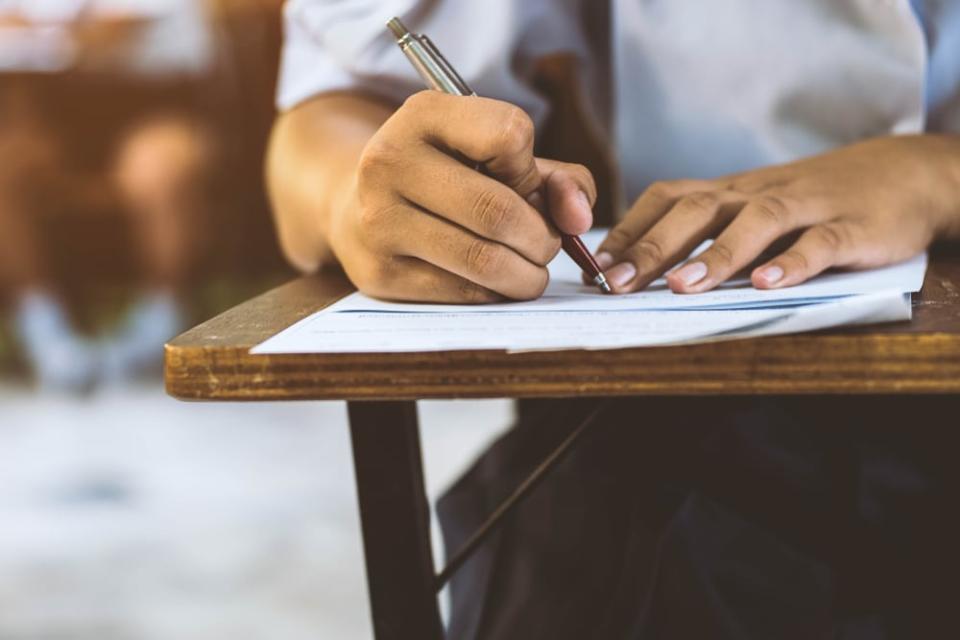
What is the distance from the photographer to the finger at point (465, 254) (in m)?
0.50

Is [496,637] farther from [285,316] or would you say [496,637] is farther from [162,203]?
[162,203]

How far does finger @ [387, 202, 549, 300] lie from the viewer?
50 cm

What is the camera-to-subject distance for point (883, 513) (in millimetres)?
663

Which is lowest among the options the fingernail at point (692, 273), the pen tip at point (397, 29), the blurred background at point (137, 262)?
the blurred background at point (137, 262)

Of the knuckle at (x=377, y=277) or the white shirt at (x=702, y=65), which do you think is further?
the white shirt at (x=702, y=65)

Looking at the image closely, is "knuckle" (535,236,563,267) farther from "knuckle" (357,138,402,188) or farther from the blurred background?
the blurred background

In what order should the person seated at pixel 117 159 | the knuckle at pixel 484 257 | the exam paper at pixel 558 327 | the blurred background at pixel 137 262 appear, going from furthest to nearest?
1. the person seated at pixel 117 159
2. the blurred background at pixel 137 262
3. the knuckle at pixel 484 257
4. the exam paper at pixel 558 327

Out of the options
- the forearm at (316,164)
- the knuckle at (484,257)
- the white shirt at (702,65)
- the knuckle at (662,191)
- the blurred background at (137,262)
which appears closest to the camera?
the knuckle at (484,257)

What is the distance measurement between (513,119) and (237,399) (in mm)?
172

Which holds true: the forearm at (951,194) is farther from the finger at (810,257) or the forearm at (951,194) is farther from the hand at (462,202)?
the hand at (462,202)

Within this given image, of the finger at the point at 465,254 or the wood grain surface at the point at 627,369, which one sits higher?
the finger at the point at 465,254

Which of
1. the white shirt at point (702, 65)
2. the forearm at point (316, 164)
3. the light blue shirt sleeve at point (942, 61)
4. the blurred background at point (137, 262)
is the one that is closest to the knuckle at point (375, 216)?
the forearm at point (316, 164)

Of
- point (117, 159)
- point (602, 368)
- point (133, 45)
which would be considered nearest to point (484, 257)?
point (602, 368)

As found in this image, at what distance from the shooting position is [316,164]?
0.74 m
